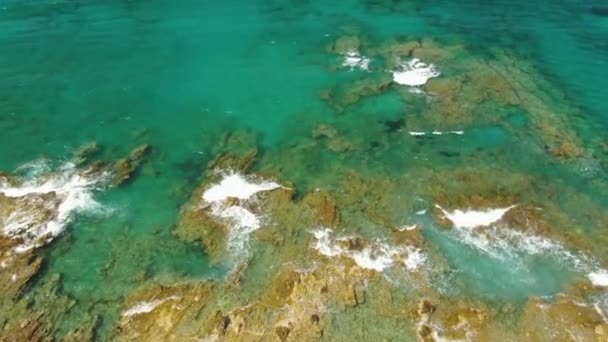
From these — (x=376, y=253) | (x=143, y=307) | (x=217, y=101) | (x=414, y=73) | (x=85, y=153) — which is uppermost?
(x=414, y=73)

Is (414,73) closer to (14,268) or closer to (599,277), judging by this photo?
(599,277)

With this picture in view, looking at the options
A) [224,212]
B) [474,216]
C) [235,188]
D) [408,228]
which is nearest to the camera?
[408,228]

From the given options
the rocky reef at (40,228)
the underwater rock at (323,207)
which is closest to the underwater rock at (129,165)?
the rocky reef at (40,228)

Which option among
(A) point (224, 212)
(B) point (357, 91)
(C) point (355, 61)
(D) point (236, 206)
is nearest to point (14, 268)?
(A) point (224, 212)

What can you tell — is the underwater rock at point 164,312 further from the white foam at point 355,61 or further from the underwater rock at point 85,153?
the white foam at point 355,61

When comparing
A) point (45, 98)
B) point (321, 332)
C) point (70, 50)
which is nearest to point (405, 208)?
point (321, 332)

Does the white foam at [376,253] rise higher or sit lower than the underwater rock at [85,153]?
lower
